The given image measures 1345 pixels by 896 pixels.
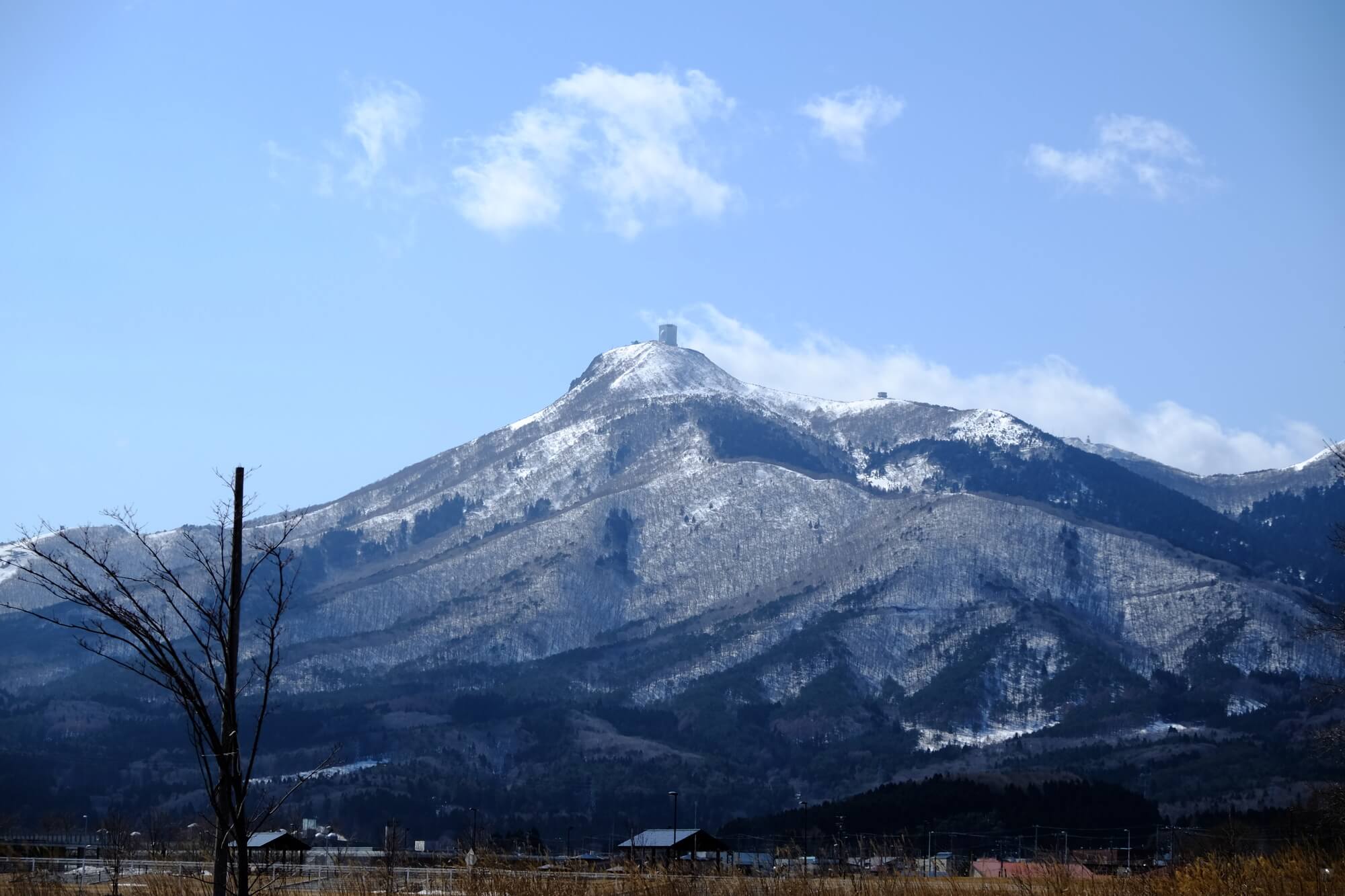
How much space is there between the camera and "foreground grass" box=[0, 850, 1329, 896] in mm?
31094

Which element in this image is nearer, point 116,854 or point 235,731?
point 235,731

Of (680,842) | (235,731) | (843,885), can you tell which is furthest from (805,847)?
(235,731)

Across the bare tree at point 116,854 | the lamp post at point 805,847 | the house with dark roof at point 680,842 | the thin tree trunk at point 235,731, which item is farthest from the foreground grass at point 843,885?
the house with dark roof at point 680,842

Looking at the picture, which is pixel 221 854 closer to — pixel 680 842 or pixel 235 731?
pixel 235 731

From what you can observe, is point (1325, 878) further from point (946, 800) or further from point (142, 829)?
point (142, 829)

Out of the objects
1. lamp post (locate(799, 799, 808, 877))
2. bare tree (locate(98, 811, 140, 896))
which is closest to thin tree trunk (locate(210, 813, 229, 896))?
lamp post (locate(799, 799, 808, 877))

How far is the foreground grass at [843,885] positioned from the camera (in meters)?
31.1

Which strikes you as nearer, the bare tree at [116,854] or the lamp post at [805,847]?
the lamp post at [805,847]

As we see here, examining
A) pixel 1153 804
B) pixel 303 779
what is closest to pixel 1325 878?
pixel 303 779

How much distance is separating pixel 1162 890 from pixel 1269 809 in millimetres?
138456

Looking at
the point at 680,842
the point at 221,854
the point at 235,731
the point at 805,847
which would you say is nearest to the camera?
the point at 221,854

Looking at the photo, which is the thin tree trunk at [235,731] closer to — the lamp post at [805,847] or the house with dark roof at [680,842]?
the lamp post at [805,847]

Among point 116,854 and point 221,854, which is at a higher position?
point 221,854

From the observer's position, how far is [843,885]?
124 ft
